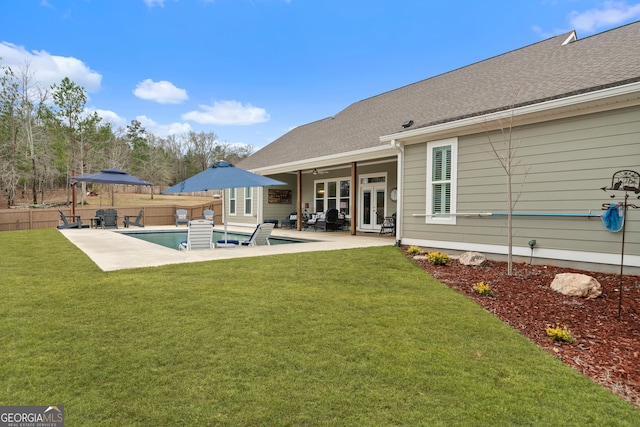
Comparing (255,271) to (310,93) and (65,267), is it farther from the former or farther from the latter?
(310,93)

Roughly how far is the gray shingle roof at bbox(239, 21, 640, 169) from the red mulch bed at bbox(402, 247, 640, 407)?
3.16 meters

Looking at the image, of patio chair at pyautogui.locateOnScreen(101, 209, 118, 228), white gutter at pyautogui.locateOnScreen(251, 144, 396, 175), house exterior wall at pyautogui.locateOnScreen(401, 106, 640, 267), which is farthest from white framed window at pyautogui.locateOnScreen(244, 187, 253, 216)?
house exterior wall at pyautogui.locateOnScreen(401, 106, 640, 267)

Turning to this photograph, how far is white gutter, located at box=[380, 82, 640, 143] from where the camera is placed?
5.31 metres

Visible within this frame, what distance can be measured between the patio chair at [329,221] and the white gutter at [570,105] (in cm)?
667

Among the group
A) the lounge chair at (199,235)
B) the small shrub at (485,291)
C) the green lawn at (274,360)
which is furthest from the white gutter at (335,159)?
the green lawn at (274,360)

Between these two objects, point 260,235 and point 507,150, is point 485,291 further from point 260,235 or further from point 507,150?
point 260,235

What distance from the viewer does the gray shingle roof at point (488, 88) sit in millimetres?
6717

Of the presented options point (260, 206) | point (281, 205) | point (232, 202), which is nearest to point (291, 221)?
point (281, 205)

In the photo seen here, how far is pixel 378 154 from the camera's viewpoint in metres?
10.5

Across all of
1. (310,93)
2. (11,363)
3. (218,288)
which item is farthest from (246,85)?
(11,363)

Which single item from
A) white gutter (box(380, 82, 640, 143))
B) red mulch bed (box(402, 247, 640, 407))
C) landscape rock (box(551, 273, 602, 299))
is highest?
white gutter (box(380, 82, 640, 143))

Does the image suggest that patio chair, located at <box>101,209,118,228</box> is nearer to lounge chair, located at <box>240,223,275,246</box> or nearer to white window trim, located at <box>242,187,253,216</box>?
white window trim, located at <box>242,187,253,216</box>

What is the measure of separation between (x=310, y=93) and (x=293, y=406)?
75.3ft

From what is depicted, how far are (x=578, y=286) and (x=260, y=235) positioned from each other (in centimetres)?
704
